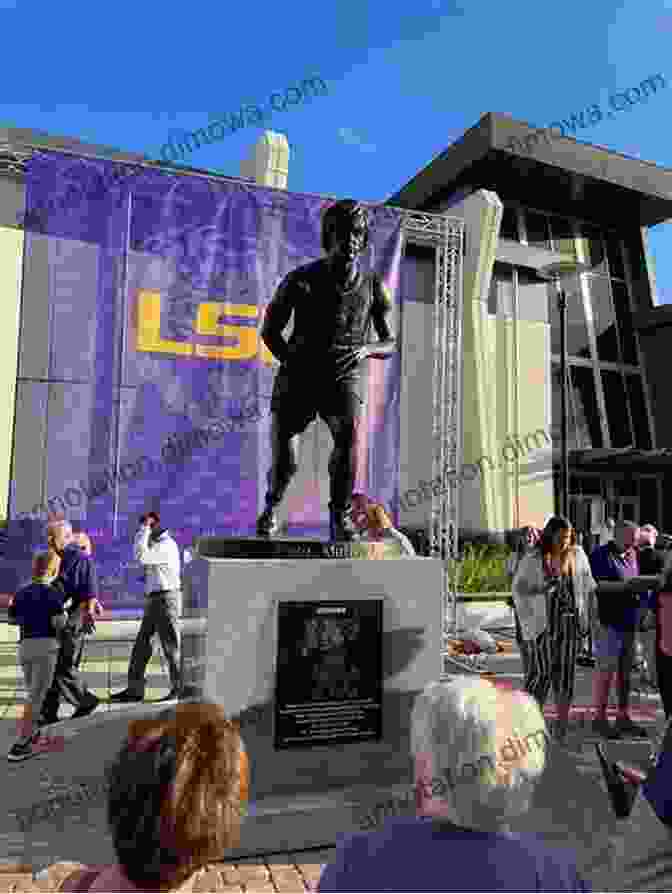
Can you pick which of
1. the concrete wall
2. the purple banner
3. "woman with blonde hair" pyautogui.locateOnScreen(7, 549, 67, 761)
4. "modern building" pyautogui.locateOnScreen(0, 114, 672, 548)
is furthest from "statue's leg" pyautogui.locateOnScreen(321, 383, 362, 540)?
the concrete wall

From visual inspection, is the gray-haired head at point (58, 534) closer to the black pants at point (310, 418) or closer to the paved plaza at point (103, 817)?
the paved plaza at point (103, 817)

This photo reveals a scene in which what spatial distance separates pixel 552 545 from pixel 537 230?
55.1 ft

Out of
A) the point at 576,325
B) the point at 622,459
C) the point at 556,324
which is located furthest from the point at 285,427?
the point at 576,325

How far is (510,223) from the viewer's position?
19.0 m

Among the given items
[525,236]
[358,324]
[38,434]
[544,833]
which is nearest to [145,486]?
[38,434]

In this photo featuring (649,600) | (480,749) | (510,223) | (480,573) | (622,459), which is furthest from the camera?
(510,223)

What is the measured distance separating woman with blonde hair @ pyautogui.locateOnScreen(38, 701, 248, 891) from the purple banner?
812 centimetres

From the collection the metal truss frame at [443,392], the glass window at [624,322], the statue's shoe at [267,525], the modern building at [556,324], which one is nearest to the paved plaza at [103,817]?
the statue's shoe at [267,525]

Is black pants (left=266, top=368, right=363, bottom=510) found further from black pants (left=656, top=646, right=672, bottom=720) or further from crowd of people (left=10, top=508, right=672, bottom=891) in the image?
crowd of people (left=10, top=508, right=672, bottom=891)

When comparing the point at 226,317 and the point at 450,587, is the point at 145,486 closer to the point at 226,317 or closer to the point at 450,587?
the point at 226,317

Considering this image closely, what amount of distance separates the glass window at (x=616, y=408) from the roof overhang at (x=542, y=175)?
196 inches

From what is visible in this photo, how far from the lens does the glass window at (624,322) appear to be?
21.0 metres

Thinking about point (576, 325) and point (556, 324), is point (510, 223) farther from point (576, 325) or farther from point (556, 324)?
point (576, 325)

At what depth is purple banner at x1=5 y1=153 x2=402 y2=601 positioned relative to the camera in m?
9.31
